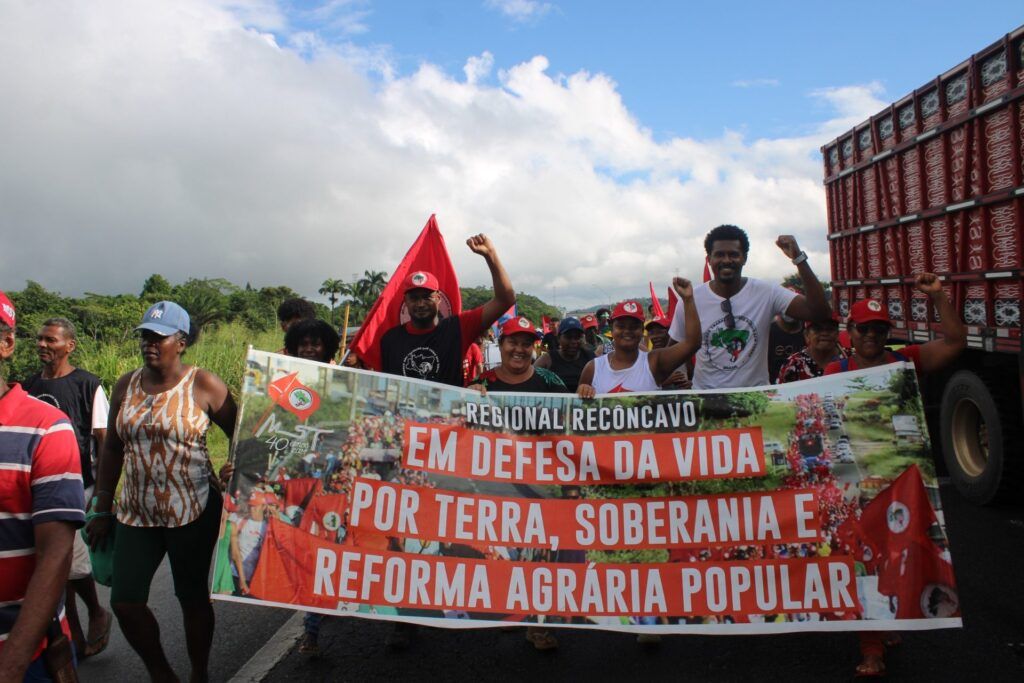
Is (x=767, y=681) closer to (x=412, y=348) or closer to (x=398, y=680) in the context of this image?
(x=398, y=680)

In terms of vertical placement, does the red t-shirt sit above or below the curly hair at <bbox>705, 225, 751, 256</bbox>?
below

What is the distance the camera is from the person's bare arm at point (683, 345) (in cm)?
418

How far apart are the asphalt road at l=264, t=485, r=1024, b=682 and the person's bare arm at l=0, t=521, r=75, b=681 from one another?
186 cm

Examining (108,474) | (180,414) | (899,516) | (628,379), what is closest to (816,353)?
(628,379)

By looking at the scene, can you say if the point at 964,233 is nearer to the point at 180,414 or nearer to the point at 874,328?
the point at 874,328

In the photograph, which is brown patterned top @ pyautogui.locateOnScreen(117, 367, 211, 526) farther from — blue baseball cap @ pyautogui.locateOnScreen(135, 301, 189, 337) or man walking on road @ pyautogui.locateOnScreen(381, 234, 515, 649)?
man walking on road @ pyautogui.locateOnScreen(381, 234, 515, 649)

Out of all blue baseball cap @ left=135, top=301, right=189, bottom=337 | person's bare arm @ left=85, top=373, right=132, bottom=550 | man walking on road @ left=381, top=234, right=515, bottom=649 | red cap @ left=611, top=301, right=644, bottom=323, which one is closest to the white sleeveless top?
red cap @ left=611, top=301, right=644, bottom=323

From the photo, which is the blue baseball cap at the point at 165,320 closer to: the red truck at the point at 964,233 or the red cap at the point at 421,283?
the red cap at the point at 421,283

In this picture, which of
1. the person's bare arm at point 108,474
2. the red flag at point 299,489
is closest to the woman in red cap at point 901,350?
the red flag at point 299,489

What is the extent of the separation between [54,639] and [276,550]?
4.40 feet

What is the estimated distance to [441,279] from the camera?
657cm

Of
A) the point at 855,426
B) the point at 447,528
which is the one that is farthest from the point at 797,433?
the point at 447,528

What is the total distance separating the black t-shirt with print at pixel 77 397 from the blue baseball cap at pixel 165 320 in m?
1.38

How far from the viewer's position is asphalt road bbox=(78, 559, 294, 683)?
362 cm
